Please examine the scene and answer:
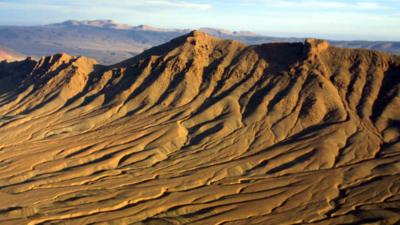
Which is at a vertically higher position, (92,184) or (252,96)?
(252,96)

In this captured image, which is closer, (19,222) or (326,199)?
(19,222)

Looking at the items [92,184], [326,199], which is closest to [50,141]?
[92,184]

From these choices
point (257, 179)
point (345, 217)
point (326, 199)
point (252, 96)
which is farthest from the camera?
Result: point (252, 96)

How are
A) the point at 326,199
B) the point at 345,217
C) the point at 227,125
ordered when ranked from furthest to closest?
the point at 227,125 → the point at 326,199 → the point at 345,217

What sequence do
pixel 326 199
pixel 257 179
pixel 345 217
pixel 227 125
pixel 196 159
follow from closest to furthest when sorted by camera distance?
pixel 345 217
pixel 326 199
pixel 257 179
pixel 196 159
pixel 227 125

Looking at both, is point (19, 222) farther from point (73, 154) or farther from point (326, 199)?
point (326, 199)

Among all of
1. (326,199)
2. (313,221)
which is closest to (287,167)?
(326,199)

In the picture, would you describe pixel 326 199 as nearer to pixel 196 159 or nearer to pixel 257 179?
pixel 257 179

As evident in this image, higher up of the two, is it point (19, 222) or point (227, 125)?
point (227, 125)

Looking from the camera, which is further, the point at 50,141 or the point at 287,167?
the point at 50,141
